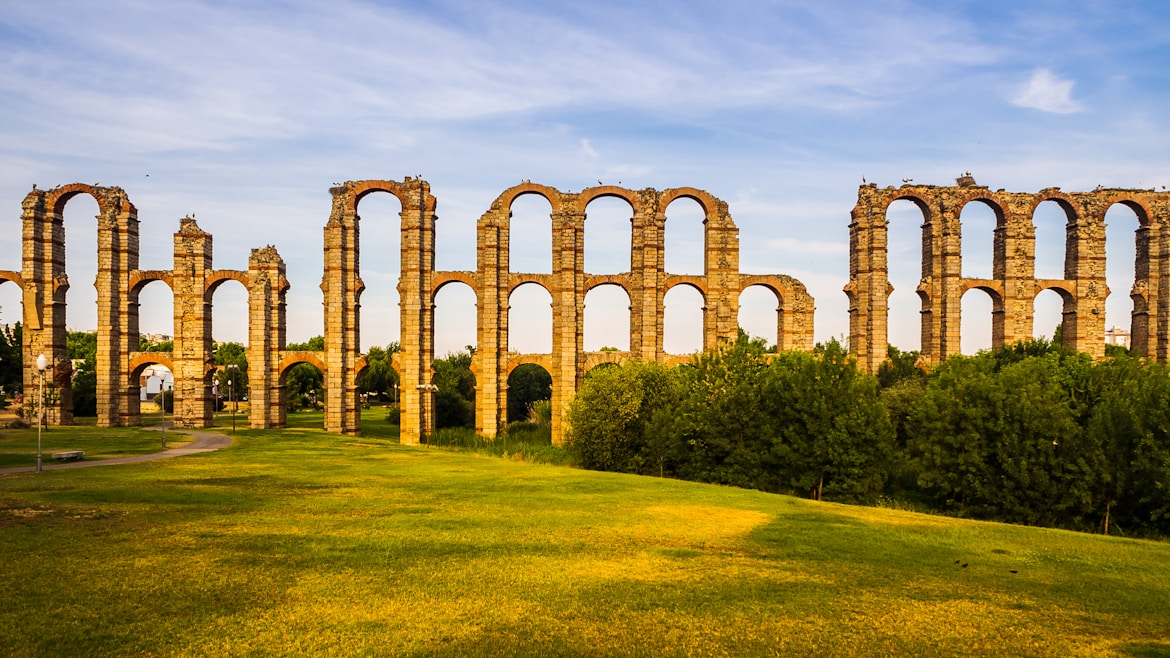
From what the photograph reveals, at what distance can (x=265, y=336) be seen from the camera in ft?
160

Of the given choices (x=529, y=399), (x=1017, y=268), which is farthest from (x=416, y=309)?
(x=1017, y=268)

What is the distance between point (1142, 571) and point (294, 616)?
1512 centimetres

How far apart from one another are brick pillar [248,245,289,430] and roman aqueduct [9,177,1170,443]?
0.41 feet

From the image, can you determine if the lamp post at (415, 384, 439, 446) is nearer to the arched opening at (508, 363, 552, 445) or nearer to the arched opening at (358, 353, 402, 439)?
the arched opening at (508, 363, 552, 445)

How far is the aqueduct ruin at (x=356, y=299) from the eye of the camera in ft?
153

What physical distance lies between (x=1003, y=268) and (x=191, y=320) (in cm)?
5733

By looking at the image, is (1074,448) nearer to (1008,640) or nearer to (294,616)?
(1008,640)

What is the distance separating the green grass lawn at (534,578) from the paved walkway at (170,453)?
4133 millimetres

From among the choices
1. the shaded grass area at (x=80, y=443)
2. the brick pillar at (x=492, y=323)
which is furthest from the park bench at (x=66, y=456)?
the brick pillar at (x=492, y=323)

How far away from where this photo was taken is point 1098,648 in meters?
8.95

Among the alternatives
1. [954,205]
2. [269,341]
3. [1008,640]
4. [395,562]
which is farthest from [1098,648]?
[269,341]

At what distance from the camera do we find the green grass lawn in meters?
8.87

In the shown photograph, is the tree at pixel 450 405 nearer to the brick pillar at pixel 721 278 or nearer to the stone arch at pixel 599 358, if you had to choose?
the stone arch at pixel 599 358

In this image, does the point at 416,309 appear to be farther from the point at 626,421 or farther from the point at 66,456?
the point at 66,456
